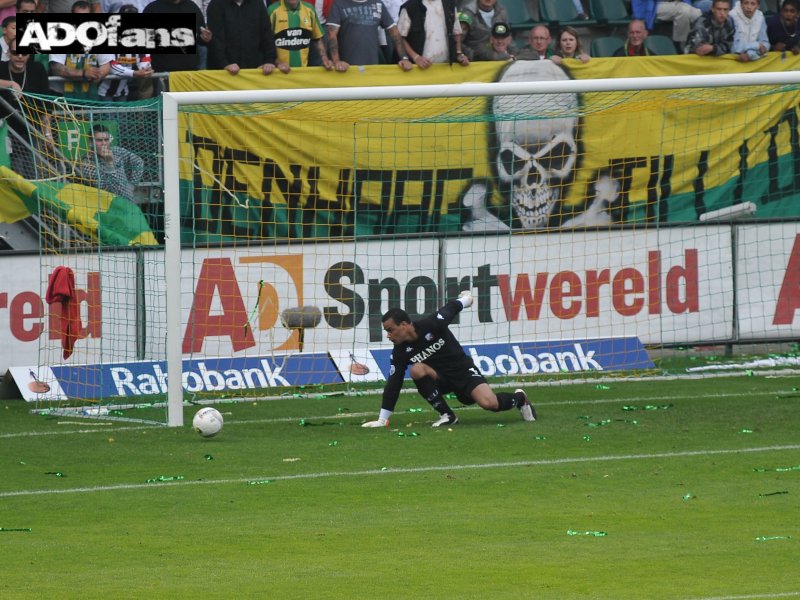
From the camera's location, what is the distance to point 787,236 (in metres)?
18.6

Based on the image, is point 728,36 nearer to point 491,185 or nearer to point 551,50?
point 551,50

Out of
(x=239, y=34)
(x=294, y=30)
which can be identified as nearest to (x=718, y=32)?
(x=294, y=30)

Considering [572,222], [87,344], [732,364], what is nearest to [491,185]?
[572,222]

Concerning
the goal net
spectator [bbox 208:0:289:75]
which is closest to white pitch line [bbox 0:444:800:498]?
the goal net

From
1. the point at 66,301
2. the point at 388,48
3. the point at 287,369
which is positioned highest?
the point at 388,48

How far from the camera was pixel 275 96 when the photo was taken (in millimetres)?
14562

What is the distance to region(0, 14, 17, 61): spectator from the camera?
18.0 metres

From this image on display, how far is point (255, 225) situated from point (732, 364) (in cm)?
601

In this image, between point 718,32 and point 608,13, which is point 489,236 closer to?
point 718,32

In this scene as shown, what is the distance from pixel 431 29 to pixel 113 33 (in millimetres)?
4197

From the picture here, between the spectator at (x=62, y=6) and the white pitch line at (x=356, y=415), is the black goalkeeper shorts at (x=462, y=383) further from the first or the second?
the spectator at (x=62, y=6)

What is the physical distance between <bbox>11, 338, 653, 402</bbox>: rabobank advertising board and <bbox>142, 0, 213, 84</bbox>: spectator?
14.4 feet

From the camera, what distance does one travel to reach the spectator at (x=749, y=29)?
20.7 meters

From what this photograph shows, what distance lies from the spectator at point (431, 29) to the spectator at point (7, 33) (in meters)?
5.01
